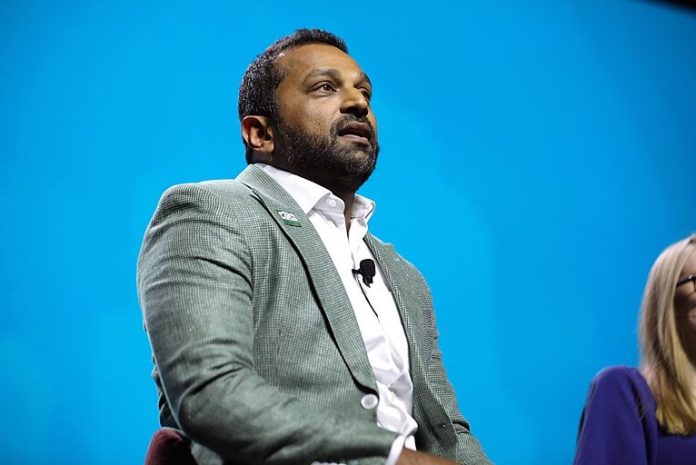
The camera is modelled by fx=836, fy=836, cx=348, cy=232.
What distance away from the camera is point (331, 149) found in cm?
200

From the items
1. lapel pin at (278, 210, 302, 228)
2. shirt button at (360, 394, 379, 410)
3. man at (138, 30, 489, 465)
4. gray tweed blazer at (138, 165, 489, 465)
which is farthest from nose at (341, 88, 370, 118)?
shirt button at (360, 394, 379, 410)

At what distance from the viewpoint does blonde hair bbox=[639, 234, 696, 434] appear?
2197 mm

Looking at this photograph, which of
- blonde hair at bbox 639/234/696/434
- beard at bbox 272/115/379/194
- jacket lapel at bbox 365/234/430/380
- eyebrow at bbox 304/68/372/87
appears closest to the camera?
jacket lapel at bbox 365/234/430/380

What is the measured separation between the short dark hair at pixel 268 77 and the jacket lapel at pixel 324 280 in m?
0.39

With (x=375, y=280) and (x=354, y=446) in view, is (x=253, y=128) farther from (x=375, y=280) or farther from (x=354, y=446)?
(x=354, y=446)

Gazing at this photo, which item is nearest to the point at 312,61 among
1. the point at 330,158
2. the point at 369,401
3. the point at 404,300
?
the point at 330,158

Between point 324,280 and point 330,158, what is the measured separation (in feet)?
1.39

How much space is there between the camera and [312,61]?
6.97 feet

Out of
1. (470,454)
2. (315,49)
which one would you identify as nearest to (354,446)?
(470,454)

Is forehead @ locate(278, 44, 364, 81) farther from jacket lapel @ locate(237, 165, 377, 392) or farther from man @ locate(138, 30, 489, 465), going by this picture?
jacket lapel @ locate(237, 165, 377, 392)

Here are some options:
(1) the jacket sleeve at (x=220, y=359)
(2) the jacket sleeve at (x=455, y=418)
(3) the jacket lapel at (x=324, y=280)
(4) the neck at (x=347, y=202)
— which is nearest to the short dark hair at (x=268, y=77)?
(4) the neck at (x=347, y=202)

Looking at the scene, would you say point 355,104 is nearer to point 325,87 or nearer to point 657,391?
point 325,87

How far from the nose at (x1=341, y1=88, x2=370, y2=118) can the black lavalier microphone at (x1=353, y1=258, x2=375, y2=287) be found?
40 cm

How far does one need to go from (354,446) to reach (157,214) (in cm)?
62
